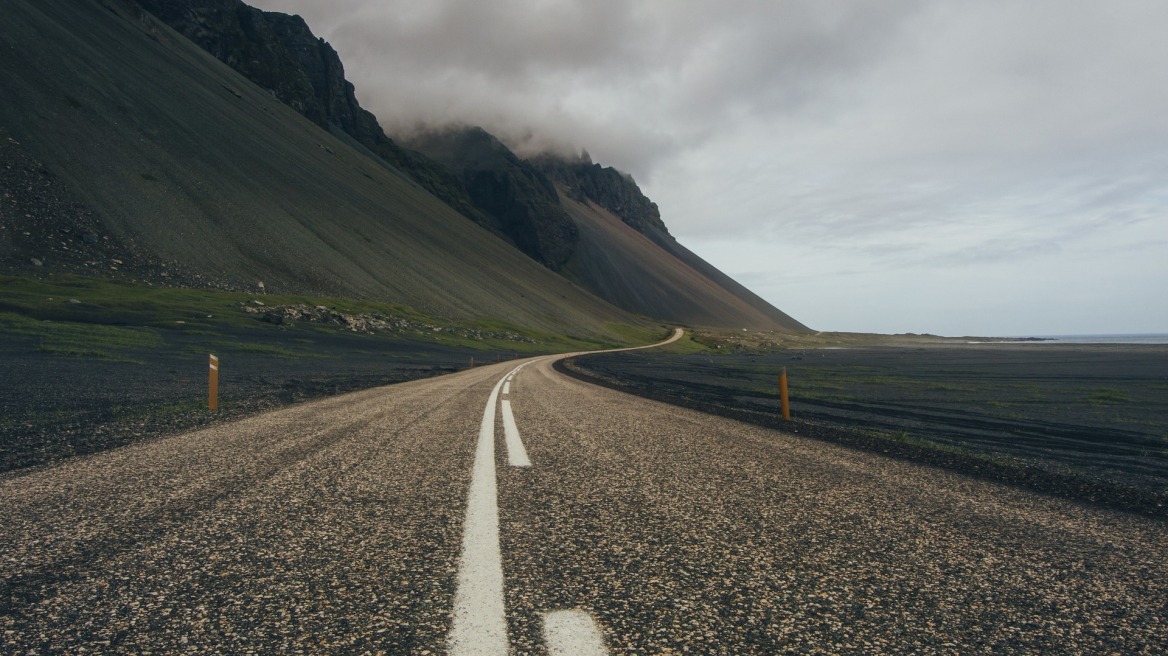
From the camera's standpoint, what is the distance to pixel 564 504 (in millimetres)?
4137

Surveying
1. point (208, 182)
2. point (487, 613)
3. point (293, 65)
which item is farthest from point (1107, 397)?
point (293, 65)

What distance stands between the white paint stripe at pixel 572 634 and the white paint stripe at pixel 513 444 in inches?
124

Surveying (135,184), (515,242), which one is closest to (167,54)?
(135,184)

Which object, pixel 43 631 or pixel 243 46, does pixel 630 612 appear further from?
pixel 243 46

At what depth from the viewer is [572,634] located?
7.20 feet

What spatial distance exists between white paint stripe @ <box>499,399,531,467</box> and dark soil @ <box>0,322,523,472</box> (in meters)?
4.26

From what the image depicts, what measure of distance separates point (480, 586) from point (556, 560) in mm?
523

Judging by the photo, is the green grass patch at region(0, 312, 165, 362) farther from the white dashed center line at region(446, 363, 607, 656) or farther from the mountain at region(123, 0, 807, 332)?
the mountain at region(123, 0, 807, 332)

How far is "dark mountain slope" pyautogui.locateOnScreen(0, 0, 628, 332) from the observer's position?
51875 mm

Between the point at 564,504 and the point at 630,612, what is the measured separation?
68.7 inches

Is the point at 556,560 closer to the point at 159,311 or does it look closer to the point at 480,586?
the point at 480,586

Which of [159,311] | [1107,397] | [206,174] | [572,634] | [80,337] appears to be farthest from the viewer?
[206,174]

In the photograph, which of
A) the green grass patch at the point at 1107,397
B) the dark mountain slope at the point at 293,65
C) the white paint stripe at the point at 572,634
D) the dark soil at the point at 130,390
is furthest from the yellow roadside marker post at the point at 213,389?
the dark mountain slope at the point at 293,65

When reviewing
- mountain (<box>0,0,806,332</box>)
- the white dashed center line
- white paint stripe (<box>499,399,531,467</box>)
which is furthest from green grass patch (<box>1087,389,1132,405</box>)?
mountain (<box>0,0,806,332</box>)
